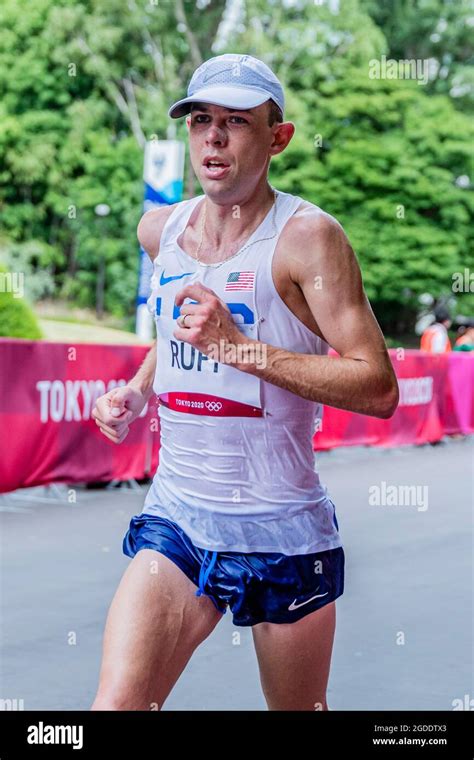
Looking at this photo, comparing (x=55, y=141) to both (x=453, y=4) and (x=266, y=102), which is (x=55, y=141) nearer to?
(x=453, y=4)

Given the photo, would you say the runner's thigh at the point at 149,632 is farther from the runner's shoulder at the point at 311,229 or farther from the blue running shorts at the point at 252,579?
the runner's shoulder at the point at 311,229

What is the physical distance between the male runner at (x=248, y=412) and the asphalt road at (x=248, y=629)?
2.22m

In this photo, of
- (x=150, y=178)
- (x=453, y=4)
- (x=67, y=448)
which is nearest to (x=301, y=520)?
(x=67, y=448)

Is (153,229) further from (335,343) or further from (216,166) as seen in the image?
(335,343)

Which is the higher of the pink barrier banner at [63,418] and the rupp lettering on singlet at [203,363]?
the rupp lettering on singlet at [203,363]

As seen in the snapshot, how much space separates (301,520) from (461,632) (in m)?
3.62

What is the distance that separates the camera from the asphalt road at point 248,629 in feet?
17.3

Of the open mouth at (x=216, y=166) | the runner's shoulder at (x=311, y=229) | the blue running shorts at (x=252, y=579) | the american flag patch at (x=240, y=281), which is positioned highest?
the open mouth at (x=216, y=166)

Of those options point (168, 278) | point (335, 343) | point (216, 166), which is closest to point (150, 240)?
point (168, 278)

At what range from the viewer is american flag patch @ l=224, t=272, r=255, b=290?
2.86 m

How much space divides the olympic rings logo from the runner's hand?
0.27 m

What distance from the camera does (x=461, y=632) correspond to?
6.34 meters

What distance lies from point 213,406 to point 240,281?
304mm

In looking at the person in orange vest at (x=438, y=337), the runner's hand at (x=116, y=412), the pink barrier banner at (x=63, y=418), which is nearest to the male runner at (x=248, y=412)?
the runner's hand at (x=116, y=412)
